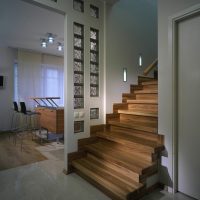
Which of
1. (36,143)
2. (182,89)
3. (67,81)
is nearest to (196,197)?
(182,89)

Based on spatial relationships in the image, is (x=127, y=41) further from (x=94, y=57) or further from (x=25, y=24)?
(x=25, y=24)

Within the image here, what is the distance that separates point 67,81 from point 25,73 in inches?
148

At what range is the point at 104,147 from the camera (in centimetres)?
255

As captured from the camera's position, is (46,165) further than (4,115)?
No

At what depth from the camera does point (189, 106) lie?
1946 millimetres

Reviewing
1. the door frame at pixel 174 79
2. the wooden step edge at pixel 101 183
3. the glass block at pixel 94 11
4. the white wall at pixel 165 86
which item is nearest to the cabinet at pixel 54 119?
the wooden step edge at pixel 101 183

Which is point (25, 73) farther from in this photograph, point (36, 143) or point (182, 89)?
point (182, 89)

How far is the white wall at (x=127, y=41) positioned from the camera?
3016 millimetres

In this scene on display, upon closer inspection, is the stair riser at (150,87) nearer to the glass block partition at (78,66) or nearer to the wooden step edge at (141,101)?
the wooden step edge at (141,101)

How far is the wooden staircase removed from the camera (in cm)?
190

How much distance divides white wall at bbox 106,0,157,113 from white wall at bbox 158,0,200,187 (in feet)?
3.39

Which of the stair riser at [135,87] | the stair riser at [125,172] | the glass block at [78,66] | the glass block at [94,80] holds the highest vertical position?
the glass block at [78,66]

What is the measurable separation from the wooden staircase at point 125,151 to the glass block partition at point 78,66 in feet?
2.09

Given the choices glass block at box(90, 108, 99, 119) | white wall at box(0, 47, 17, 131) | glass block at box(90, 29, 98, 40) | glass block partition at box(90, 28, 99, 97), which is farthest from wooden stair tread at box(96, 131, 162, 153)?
white wall at box(0, 47, 17, 131)
